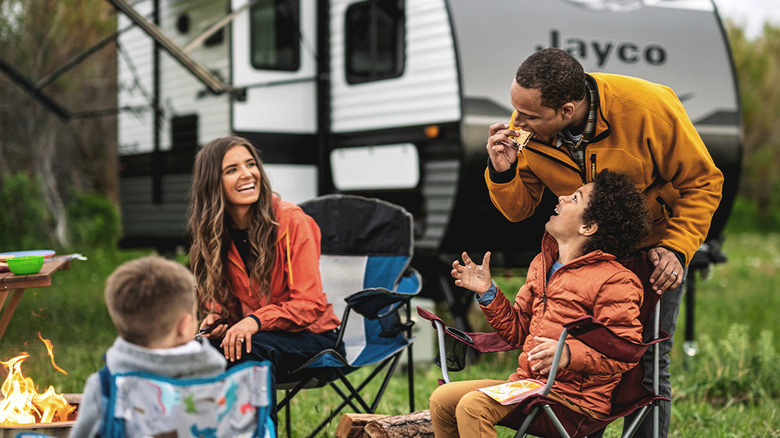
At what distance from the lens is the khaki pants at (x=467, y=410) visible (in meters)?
2.20

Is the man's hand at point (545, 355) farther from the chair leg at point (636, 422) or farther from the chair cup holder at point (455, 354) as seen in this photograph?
the chair cup holder at point (455, 354)

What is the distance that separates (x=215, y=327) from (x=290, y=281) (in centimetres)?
29

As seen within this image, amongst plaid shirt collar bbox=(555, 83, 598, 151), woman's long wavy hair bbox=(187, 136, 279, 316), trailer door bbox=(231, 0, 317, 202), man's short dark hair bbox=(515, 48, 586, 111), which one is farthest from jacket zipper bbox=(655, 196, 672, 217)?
trailer door bbox=(231, 0, 317, 202)

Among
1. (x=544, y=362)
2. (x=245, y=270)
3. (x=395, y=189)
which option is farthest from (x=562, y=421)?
(x=395, y=189)

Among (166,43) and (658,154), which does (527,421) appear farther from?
(166,43)

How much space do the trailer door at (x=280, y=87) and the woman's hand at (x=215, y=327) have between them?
2858 mm

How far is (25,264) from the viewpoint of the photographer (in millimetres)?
2584

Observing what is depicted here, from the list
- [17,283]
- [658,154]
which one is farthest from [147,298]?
[658,154]

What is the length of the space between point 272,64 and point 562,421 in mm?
4156

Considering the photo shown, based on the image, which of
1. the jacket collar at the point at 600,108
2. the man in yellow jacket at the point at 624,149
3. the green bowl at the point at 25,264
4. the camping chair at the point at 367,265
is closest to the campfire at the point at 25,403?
the green bowl at the point at 25,264

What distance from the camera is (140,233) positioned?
7.15 metres

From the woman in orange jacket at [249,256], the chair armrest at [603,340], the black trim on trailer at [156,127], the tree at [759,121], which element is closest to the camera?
the chair armrest at [603,340]

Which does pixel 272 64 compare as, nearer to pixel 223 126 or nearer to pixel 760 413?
pixel 223 126

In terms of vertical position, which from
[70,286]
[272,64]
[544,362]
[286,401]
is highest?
[272,64]
